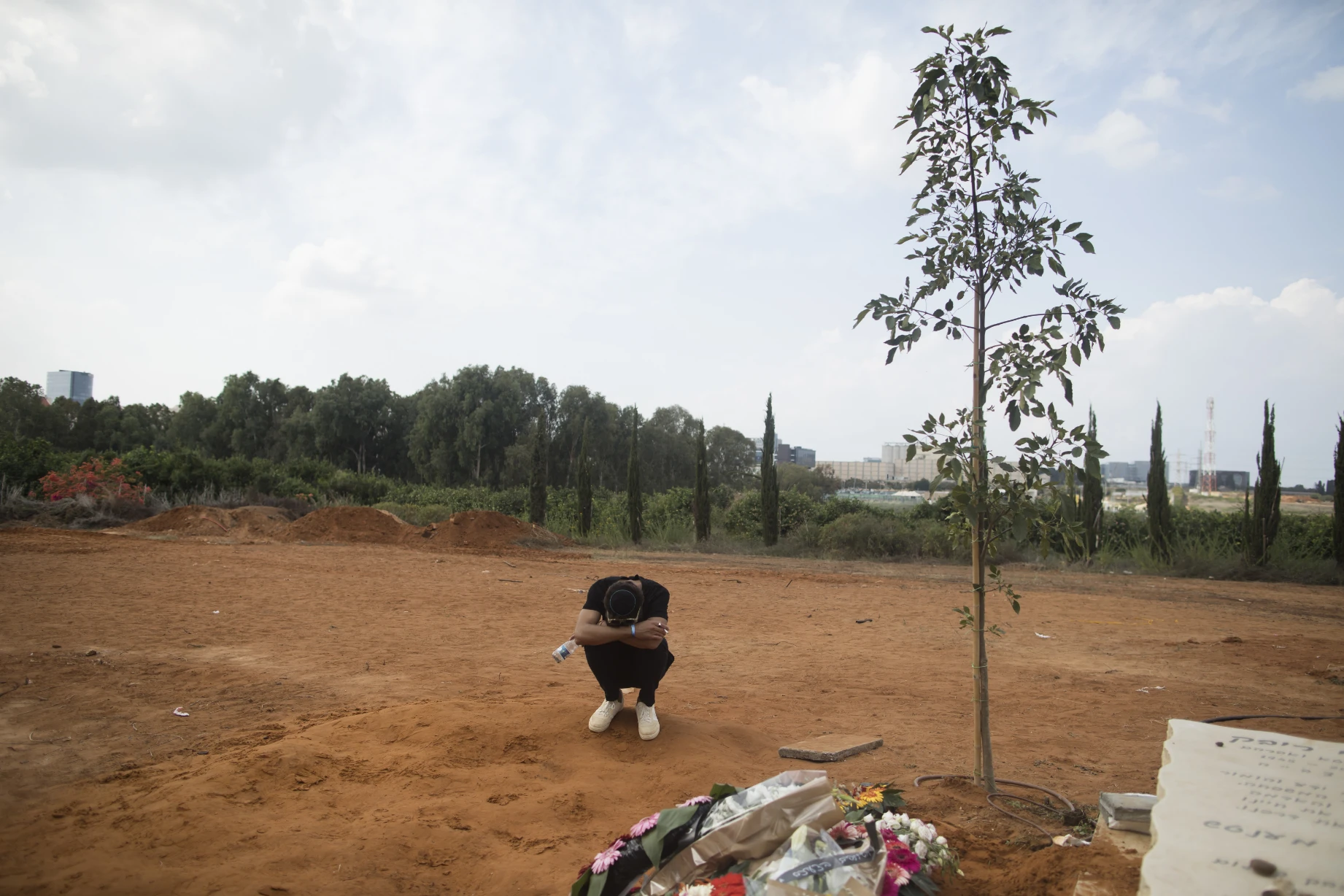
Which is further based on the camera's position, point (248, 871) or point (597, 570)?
point (597, 570)

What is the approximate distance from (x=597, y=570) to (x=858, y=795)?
13054 mm

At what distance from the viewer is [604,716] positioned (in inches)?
195

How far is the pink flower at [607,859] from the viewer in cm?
297

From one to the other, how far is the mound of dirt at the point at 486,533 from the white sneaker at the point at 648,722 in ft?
52.9

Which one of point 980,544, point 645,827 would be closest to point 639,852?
point 645,827

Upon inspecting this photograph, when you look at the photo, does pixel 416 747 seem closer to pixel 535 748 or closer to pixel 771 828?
pixel 535 748

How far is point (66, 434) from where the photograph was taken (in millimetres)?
47938

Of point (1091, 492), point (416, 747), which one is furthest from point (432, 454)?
point (416, 747)

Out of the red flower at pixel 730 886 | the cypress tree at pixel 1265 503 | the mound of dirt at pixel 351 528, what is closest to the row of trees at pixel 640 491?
the mound of dirt at pixel 351 528

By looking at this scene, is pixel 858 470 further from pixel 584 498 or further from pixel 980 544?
pixel 980 544

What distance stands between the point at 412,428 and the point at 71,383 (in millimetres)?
52868

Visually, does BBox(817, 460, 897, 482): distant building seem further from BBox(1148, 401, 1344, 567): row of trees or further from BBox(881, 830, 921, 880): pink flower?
BBox(881, 830, 921, 880): pink flower

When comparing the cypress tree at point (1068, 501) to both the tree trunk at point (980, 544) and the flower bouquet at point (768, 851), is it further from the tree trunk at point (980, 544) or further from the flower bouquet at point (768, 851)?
the flower bouquet at point (768, 851)


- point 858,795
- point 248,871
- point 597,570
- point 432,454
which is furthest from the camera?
point 432,454
